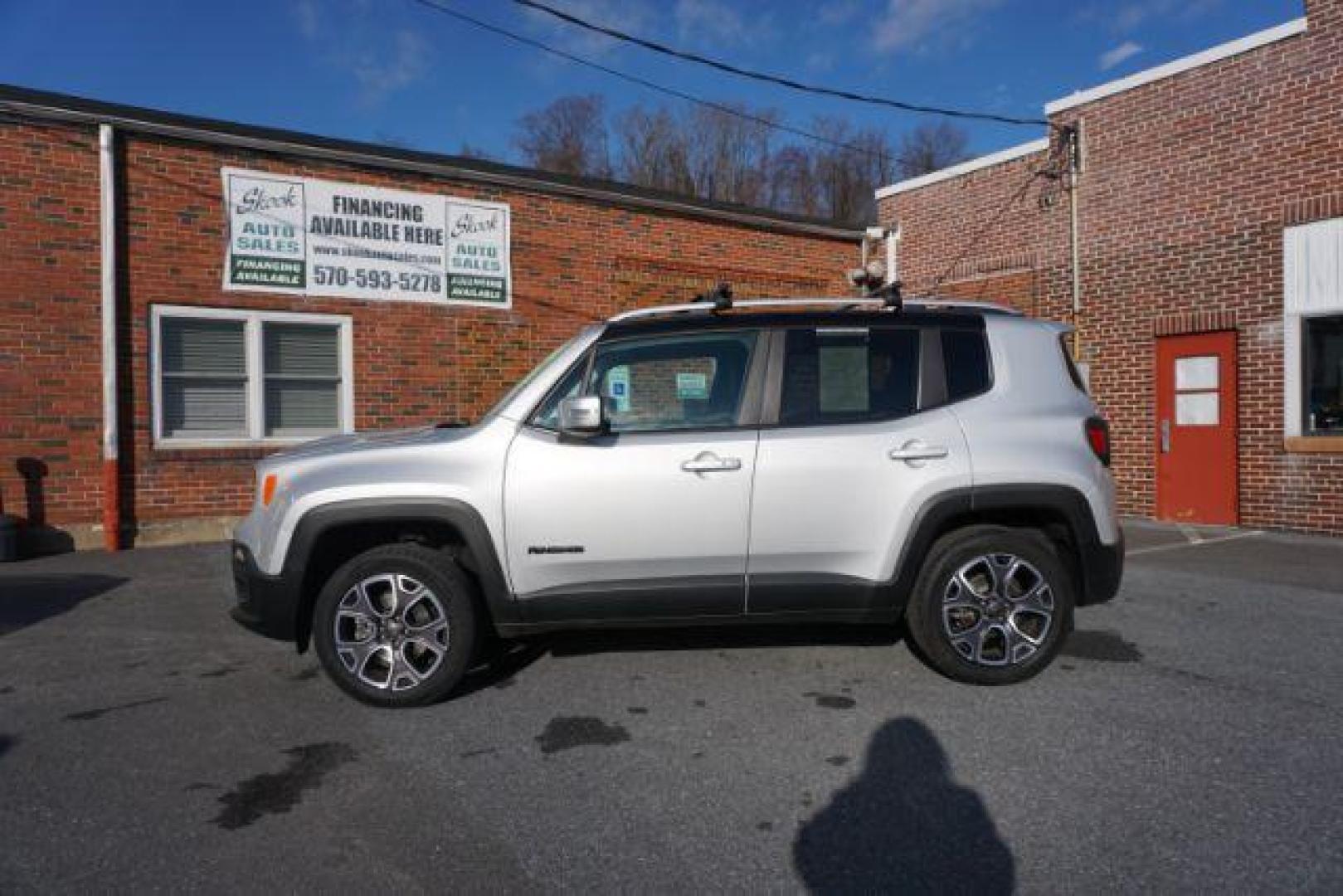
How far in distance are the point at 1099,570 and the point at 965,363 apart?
47.4 inches

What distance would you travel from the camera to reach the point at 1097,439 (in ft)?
14.0

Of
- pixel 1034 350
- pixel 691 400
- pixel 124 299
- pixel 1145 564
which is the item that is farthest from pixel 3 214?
pixel 1145 564

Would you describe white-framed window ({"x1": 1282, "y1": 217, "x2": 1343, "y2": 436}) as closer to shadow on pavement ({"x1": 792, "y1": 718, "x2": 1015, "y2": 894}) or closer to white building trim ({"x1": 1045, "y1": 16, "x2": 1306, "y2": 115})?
white building trim ({"x1": 1045, "y1": 16, "x2": 1306, "y2": 115})

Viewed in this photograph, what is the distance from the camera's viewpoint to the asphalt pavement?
2.60 m

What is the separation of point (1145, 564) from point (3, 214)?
436 inches

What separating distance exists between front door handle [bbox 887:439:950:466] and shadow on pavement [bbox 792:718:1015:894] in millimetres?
1377

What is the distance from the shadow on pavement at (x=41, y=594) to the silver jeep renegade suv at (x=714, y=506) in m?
2.94

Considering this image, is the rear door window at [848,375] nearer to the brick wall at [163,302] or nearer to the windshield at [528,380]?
the windshield at [528,380]

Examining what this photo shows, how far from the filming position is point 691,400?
4215 millimetres

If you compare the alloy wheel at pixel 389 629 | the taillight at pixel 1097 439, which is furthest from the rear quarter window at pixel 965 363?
the alloy wheel at pixel 389 629

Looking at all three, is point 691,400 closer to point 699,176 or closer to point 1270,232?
point 1270,232

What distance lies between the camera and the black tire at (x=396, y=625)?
3.94 meters

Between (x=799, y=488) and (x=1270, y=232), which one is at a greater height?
(x=1270, y=232)

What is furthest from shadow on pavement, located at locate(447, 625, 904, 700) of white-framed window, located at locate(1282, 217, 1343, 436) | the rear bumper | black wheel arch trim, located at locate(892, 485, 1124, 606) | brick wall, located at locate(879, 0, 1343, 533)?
white-framed window, located at locate(1282, 217, 1343, 436)
